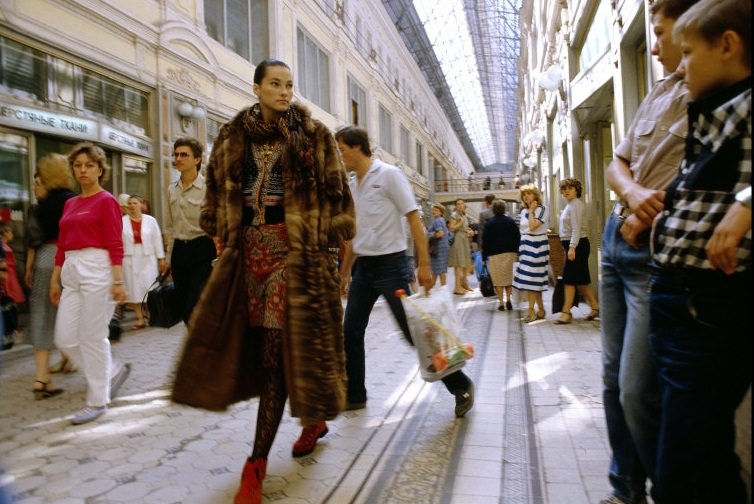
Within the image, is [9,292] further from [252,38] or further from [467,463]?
[252,38]

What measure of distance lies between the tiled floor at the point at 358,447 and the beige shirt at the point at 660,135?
4.42 feet

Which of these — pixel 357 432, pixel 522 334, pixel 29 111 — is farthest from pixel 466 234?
pixel 357 432

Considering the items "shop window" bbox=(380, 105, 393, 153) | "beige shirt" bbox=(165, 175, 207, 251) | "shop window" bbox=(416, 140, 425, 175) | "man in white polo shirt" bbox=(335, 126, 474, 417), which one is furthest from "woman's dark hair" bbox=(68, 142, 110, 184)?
"shop window" bbox=(416, 140, 425, 175)

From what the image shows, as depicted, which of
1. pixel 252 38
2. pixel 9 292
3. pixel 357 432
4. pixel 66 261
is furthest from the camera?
pixel 252 38

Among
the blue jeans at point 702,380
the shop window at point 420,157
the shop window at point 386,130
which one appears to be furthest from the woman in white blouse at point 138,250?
the shop window at point 420,157

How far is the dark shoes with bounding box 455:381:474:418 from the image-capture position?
337 centimetres

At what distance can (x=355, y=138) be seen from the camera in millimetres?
3529

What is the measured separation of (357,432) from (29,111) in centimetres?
633

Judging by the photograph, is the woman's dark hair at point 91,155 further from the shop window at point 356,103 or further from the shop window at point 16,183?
the shop window at point 356,103

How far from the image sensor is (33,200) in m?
7.05

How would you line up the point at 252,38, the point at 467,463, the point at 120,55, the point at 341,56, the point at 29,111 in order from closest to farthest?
the point at 467,463
the point at 29,111
the point at 120,55
the point at 252,38
the point at 341,56

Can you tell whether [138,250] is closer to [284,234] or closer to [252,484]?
[284,234]

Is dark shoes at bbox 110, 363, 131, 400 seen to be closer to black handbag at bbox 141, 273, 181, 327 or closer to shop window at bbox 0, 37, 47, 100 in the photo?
black handbag at bbox 141, 273, 181, 327

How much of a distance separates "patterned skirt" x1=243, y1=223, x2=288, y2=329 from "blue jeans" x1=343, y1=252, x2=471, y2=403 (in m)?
1.10
